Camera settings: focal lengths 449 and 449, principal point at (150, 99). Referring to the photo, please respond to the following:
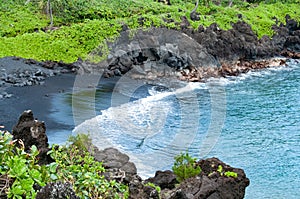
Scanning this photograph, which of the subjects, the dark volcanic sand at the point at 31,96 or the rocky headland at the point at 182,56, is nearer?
the dark volcanic sand at the point at 31,96

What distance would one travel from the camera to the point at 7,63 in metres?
34.1

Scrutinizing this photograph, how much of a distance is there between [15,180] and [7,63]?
29.4m

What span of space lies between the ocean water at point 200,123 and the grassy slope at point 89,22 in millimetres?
7742

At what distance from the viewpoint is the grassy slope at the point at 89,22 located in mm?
39062

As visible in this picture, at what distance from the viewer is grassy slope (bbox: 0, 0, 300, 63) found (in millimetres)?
39062

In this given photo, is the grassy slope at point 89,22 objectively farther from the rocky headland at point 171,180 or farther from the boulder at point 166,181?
the boulder at point 166,181

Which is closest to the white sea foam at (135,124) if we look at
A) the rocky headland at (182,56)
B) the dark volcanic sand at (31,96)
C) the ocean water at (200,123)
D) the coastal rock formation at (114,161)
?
the ocean water at (200,123)

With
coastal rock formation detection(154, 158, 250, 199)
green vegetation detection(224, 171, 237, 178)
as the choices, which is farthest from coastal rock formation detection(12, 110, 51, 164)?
green vegetation detection(224, 171, 237, 178)

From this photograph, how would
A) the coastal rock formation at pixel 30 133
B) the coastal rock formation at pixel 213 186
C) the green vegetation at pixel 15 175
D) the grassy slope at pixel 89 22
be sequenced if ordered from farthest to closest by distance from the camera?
the grassy slope at pixel 89 22 → the coastal rock formation at pixel 30 133 → the coastal rock formation at pixel 213 186 → the green vegetation at pixel 15 175

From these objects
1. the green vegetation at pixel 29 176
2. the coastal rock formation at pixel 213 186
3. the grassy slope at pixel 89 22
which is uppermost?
the green vegetation at pixel 29 176

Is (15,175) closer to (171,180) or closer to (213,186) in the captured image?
(213,186)

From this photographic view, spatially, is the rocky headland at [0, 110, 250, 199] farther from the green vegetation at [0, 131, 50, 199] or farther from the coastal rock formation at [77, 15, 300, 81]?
the coastal rock formation at [77, 15, 300, 81]

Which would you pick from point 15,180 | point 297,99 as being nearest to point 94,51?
point 297,99

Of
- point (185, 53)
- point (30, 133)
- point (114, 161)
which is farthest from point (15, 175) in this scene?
point (185, 53)
